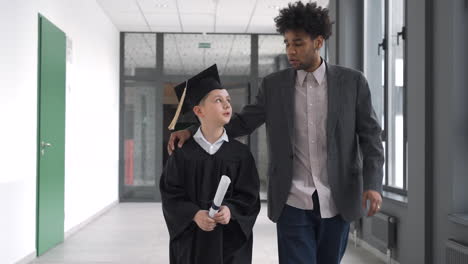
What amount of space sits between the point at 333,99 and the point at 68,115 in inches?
189

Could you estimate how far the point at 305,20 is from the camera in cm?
214

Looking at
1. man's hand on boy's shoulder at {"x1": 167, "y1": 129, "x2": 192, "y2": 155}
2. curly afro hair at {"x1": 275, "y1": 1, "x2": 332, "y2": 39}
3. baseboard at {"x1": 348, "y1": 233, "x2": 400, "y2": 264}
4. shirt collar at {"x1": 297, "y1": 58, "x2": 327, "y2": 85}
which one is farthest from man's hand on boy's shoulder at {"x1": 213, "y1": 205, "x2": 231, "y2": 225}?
baseboard at {"x1": 348, "y1": 233, "x2": 400, "y2": 264}

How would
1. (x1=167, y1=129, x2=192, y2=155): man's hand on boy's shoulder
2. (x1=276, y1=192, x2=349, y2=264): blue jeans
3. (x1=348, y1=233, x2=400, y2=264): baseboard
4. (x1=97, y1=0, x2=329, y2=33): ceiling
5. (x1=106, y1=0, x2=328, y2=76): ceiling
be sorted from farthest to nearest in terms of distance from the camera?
(x1=106, y1=0, x2=328, y2=76): ceiling
(x1=97, y1=0, x2=329, y2=33): ceiling
(x1=348, y1=233, x2=400, y2=264): baseboard
(x1=167, y1=129, x2=192, y2=155): man's hand on boy's shoulder
(x1=276, y1=192, x2=349, y2=264): blue jeans

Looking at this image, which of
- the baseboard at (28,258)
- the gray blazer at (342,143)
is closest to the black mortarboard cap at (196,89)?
the gray blazer at (342,143)

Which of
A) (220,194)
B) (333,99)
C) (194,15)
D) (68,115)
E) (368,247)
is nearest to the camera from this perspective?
(220,194)

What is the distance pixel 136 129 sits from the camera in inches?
408

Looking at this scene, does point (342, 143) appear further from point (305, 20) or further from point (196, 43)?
point (196, 43)

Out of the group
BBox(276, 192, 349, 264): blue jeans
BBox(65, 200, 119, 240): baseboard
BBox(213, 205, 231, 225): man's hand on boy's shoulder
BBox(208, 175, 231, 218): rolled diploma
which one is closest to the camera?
BBox(208, 175, 231, 218): rolled diploma

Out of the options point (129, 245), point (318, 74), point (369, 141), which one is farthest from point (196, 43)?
point (369, 141)

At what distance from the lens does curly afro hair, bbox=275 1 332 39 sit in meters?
2.14

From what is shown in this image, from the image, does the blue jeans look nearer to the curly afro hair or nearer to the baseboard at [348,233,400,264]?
the curly afro hair

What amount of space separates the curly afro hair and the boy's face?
362mm

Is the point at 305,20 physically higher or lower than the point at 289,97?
higher

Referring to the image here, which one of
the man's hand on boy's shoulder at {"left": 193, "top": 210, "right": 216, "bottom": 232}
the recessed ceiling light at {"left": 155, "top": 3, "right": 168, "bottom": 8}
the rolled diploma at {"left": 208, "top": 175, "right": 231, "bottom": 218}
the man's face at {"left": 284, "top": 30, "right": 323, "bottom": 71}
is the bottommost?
the man's hand on boy's shoulder at {"left": 193, "top": 210, "right": 216, "bottom": 232}
